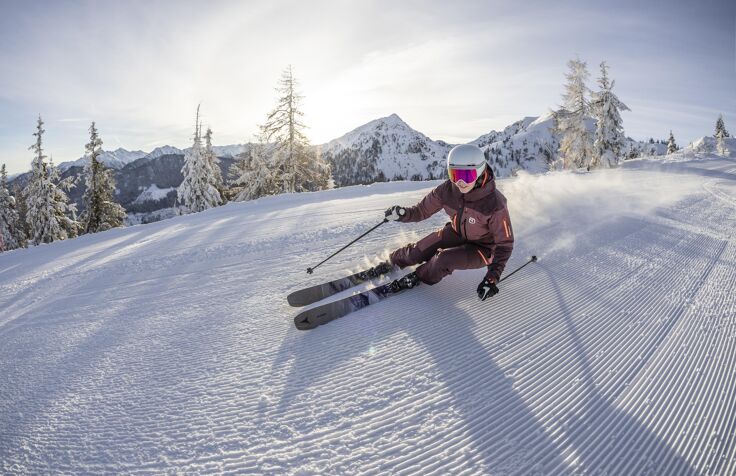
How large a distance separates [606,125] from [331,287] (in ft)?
111

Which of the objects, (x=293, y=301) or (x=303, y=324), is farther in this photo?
(x=293, y=301)

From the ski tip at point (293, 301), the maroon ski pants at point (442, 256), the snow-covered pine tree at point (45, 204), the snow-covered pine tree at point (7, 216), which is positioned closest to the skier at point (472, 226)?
the maroon ski pants at point (442, 256)

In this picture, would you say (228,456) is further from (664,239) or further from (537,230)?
(664,239)

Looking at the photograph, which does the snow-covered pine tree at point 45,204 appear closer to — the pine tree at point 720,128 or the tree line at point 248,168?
the tree line at point 248,168

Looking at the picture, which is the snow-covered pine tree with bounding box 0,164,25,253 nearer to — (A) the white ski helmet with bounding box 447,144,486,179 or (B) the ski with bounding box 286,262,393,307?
(B) the ski with bounding box 286,262,393,307

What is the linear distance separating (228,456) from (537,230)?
220 inches

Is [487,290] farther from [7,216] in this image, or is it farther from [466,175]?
[7,216]

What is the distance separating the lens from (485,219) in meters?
3.91

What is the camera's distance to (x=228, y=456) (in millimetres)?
1886

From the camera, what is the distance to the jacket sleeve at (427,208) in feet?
14.7

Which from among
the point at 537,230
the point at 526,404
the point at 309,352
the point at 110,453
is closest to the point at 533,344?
the point at 526,404

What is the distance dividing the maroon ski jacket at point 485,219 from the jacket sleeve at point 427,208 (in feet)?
0.37

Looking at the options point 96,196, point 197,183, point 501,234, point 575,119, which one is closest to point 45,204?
point 96,196

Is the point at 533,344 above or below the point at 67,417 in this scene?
above
